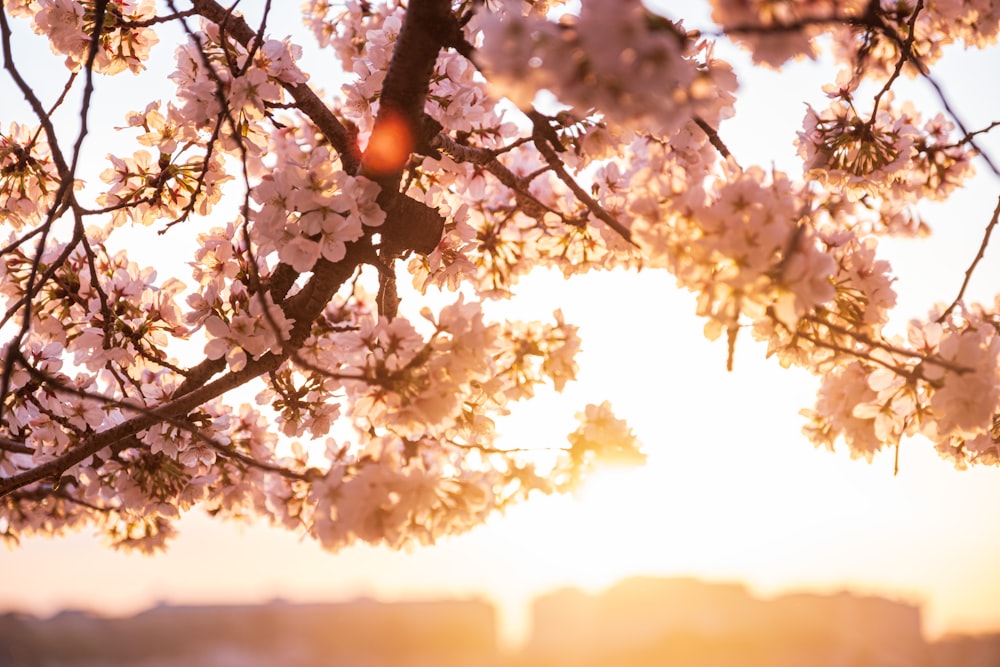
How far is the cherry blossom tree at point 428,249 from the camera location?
5.89ft

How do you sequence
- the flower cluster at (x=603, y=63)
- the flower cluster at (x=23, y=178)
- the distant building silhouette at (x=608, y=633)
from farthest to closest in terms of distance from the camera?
the distant building silhouette at (x=608, y=633)
the flower cluster at (x=23, y=178)
the flower cluster at (x=603, y=63)

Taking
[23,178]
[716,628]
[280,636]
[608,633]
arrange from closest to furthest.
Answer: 1. [23,178]
2. [716,628]
3. [608,633]
4. [280,636]

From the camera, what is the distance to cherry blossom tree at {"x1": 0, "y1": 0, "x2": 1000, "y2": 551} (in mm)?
1795

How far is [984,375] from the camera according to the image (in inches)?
79.7

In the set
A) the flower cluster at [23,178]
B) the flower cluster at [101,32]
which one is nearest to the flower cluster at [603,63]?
the flower cluster at [101,32]

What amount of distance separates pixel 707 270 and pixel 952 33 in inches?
93.2

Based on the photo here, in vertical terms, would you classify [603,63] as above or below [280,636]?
above

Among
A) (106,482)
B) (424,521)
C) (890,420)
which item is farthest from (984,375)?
(106,482)

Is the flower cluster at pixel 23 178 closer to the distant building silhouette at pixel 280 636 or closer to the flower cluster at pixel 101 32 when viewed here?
the flower cluster at pixel 101 32

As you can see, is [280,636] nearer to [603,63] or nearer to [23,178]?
[23,178]

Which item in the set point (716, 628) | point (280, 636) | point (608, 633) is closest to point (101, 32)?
point (608, 633)

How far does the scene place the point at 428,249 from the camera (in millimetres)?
2986

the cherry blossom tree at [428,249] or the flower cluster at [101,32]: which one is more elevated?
the flower cluster at [101,32]

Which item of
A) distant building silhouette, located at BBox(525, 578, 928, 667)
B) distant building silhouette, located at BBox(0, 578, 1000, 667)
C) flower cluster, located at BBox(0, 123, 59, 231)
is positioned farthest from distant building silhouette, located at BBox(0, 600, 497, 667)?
flower cluster, located at BBox(0, 123, 59, 231)
